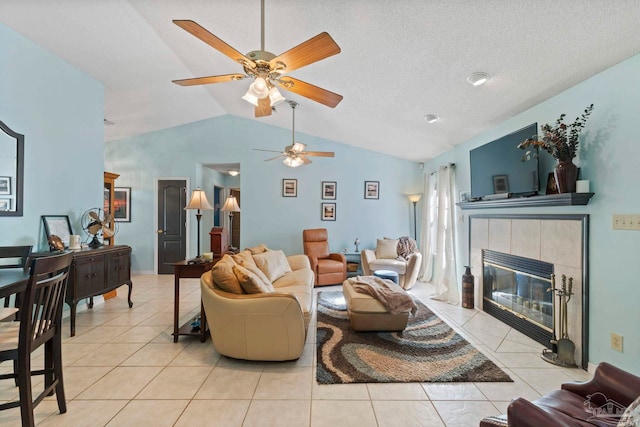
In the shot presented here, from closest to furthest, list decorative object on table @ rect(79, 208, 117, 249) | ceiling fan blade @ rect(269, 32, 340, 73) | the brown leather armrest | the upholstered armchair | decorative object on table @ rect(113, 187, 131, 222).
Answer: the brown leather armrest, ceiling fan blade @ rect(269, 32, 340, 73), decorative object on table @ rect(79, 208, 117, 249), the upholstered armchair, decorative object on table @ rect(113, 187, 131, 222)

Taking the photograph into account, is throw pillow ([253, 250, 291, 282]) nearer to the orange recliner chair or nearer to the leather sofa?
the orange recliner chair

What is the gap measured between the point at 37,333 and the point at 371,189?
551 cm

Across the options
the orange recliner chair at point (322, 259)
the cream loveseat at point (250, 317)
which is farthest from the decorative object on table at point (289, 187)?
the cream loveseat at point (250, 317)

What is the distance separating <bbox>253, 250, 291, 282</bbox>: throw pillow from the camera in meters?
3.66

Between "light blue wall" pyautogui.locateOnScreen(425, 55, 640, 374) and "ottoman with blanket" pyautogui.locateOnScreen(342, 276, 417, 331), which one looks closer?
"light blue wall" pyautogui.locateOnScreen(425, 55, 640, 374)

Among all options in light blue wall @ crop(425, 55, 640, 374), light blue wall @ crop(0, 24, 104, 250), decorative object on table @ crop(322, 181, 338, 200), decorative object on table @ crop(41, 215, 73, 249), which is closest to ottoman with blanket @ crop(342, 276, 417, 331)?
light blue wall @ crop(425, 55, 640, 374)

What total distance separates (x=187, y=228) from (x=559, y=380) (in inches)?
242

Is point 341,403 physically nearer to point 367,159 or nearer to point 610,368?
point 610,368

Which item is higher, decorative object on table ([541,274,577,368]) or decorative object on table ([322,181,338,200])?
decorative object on table ([322,181,338,200])

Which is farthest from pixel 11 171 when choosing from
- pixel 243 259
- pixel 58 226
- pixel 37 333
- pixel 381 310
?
pixel 381 310

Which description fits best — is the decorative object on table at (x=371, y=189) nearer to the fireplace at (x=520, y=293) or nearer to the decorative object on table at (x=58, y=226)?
the fireplace at (x=520, y=293)

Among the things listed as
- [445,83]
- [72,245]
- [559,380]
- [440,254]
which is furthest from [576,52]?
[72,245]

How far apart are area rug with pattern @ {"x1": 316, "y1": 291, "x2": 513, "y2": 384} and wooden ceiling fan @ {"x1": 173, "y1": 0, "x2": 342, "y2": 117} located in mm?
2197

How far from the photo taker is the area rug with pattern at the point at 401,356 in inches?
89.0
